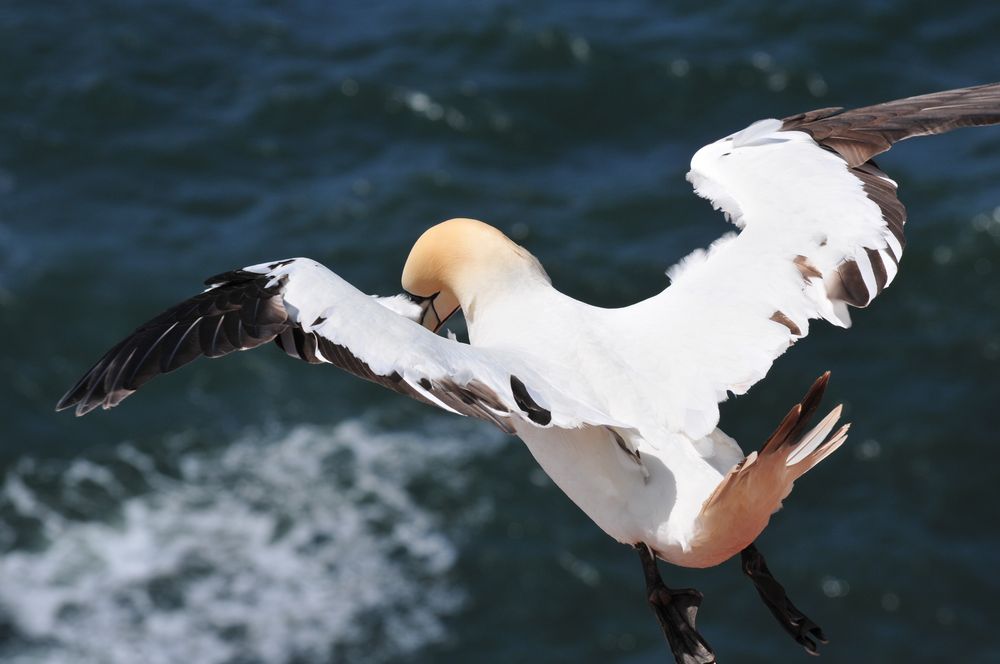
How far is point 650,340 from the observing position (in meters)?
6.42

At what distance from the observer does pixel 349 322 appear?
5.73 meters

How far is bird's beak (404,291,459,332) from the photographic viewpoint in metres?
7.21

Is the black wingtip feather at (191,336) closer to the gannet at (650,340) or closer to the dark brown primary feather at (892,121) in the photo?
the gannet at (650,340)

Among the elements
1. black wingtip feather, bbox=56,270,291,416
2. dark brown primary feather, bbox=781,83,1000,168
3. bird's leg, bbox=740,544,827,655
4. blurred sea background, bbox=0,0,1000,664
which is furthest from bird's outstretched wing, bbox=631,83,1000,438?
blurred sea background, bbox=0,0,1000,664

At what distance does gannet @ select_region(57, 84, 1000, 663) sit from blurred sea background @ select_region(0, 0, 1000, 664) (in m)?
9.25

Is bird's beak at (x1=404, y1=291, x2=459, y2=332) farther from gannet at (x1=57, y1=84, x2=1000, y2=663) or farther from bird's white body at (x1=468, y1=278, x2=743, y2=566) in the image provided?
bird's white body at (x1=468, y1=278, x2=743, y2=566)

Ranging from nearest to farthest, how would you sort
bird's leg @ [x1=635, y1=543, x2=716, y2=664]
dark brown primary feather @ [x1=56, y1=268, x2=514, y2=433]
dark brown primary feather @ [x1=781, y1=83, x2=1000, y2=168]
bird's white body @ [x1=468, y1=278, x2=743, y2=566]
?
dark brown primary feather @ [x1=56, y1=268, x2=514, y2=433] → bird's white body @ [x1=468, y1=278, x2=743, y2=566] → bird's leg @ [x1=635, y1=543, x2=716, y2=664] → dark brown primary feather @ [x1=781, y1=83, x2=1000, y2=168]

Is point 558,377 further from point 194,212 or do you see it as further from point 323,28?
point 323,28

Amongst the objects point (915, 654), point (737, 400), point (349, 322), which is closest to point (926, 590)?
point (915, 654)

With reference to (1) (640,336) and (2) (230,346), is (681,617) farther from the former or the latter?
(2) (230,346)

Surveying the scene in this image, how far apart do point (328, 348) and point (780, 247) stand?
6.81 ft

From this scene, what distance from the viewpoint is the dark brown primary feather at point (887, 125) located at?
690cm

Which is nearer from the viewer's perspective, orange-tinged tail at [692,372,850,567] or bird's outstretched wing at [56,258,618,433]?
bird's outstretched wing at [56,258,618,433]

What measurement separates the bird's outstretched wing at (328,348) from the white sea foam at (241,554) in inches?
407
